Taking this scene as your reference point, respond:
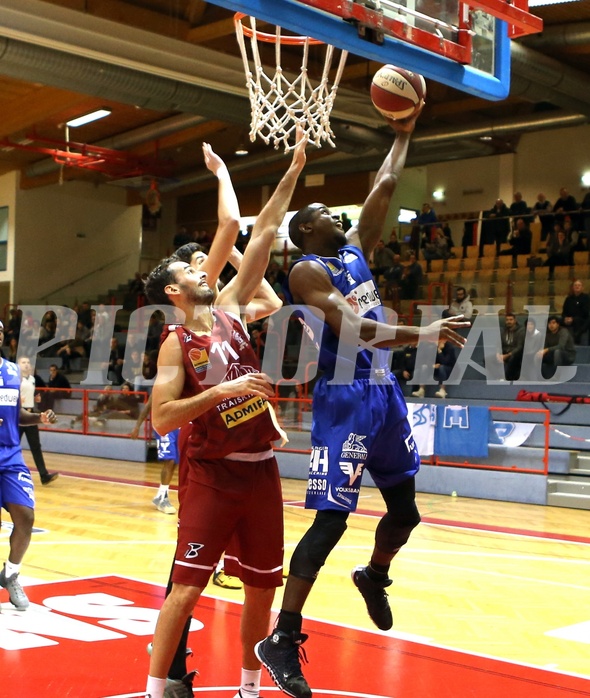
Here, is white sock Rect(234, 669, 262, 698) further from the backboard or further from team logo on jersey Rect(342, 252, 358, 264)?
the backboard

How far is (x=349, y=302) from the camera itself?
4.33 metres

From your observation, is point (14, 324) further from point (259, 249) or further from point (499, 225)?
point (259, 249)

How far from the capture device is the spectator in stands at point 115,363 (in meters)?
17.5

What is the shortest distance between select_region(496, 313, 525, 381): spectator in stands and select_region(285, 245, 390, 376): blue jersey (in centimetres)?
953

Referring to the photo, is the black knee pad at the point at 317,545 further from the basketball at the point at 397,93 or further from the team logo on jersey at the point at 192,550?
the basketball at the point at 397,93

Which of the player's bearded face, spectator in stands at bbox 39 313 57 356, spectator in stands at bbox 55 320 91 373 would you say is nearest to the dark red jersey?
the player's bearded face

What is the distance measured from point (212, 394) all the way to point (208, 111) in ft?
44.3

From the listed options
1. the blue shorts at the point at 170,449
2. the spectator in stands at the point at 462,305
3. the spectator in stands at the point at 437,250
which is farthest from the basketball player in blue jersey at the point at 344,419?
the spectator in stands at the point at 437,250

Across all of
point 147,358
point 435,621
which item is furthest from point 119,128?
point 435,621

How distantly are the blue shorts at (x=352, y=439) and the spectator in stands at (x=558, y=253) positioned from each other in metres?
12.8

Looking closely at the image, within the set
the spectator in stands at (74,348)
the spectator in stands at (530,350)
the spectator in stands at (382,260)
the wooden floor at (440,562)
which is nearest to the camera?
the wooden floor at (440,562)

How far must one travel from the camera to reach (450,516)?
10.6 m

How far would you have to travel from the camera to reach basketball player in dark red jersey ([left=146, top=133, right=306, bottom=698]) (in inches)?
143

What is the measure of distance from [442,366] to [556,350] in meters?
1.71
